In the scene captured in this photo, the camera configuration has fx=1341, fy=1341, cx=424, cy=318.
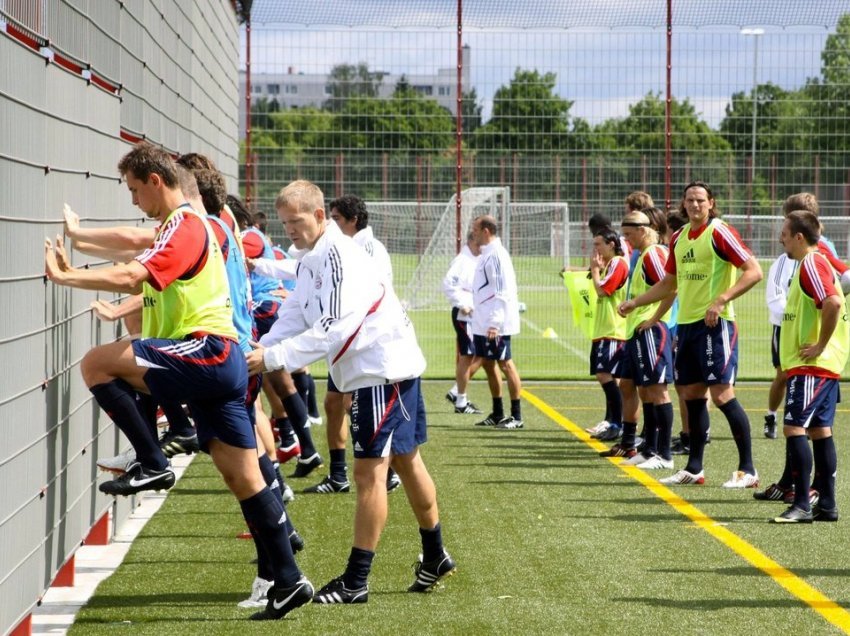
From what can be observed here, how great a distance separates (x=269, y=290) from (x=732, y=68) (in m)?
8.82

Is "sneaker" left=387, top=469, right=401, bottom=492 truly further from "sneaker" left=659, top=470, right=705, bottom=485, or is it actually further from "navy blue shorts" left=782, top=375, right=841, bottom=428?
"navy blue shorts" left=782, top=375, right=841, bottom=428

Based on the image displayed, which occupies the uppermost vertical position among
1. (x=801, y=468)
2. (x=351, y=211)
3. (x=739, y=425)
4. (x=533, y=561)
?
(x=351, y=211)

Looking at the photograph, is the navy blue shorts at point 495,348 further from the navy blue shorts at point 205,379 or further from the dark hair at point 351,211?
the navy blue shorts at point 205,379

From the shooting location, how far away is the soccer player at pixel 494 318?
13500 millimetres

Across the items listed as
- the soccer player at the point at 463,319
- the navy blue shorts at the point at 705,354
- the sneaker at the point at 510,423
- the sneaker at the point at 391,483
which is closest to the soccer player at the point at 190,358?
the sneaker at the point at 391,483

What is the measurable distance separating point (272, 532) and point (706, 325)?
438 cm

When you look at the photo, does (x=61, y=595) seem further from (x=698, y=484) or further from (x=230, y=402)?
(x=698, y=484)

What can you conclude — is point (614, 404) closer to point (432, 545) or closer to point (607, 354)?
point (607, 354)

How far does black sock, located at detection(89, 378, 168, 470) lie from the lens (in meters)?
6.15

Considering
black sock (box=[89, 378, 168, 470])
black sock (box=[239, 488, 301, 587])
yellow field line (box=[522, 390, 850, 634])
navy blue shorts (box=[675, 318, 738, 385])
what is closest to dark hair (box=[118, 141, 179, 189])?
black sock (box=[89, 378, 168, 470])

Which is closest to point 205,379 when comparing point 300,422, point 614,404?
point 300,422

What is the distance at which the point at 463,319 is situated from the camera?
14.6 meters

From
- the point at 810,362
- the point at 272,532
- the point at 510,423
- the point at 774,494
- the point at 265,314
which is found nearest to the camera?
the point at 272,532

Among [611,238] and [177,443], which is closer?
[177,443]
